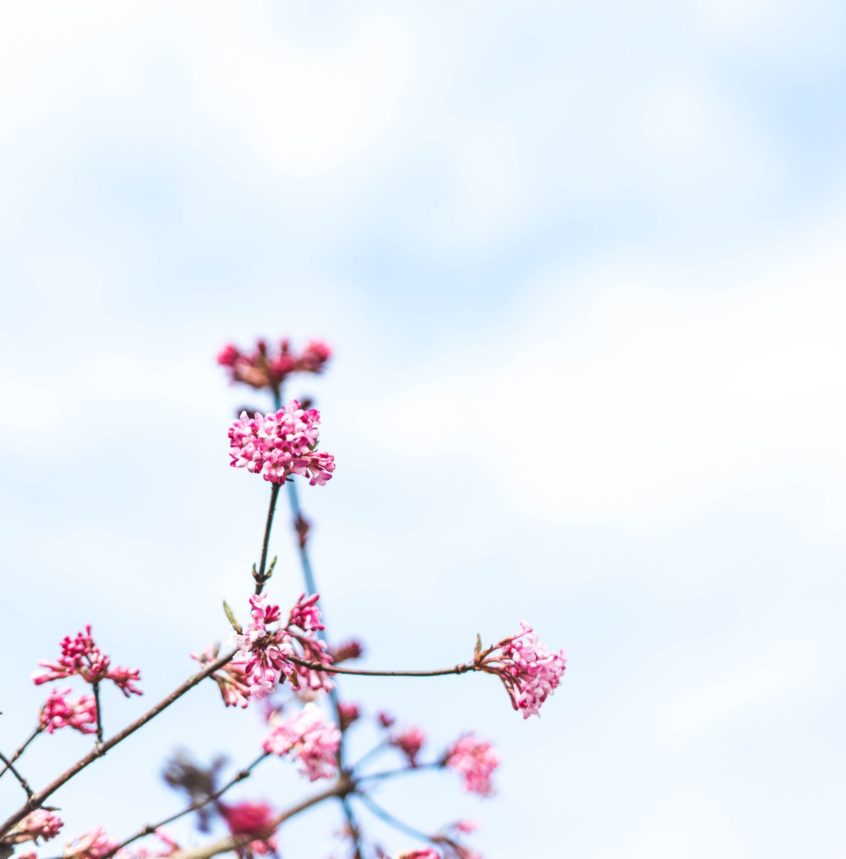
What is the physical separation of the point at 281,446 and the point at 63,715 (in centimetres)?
201

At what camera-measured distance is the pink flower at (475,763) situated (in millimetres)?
11312

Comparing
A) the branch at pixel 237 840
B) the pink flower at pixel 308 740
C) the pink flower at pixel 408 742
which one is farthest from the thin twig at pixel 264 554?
the pink flower at pixel 408 742

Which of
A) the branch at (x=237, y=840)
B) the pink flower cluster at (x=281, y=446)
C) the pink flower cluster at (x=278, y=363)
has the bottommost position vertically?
the branch at (x=237, y=840)

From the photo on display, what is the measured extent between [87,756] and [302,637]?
1.22 meters

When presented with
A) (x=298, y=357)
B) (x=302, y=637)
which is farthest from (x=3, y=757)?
(x=298, y=357)

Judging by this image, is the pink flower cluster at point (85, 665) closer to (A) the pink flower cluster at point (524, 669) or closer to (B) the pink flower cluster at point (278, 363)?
(A) the pink flower cluster at point (524, 669)

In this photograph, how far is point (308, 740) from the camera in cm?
755

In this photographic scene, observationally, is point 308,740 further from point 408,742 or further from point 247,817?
point 408,742

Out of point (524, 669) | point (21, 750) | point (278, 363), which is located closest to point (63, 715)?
point (21, 750)

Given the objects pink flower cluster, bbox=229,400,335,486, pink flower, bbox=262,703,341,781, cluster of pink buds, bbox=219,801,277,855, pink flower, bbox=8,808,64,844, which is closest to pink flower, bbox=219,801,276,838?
cluster of pink buds, bbox=219,801,277,855

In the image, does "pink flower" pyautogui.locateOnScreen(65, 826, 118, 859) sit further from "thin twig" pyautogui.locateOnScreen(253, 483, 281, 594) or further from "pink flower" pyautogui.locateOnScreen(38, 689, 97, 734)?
"thin twig" pyautogui.locateOnScreen(253, 483, 281, 594)

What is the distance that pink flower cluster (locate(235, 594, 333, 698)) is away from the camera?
16.8ft

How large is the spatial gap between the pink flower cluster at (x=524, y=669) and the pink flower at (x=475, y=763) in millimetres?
5819

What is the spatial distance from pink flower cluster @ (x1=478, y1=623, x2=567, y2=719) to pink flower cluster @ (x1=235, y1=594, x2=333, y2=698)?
0.94 m
